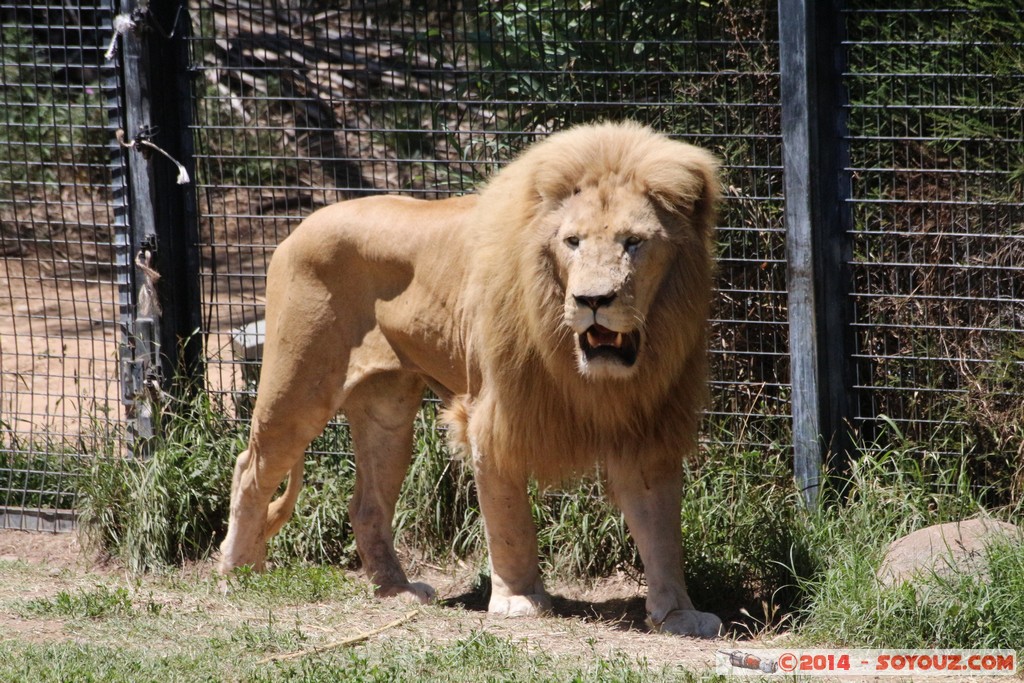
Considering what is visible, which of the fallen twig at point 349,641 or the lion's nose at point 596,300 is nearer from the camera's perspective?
the lion's nose at point 596,300

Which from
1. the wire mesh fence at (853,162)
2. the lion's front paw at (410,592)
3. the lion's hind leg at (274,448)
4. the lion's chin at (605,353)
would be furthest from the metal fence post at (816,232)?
the lion's hind leg at (274,448)

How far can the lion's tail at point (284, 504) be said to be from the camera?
6.21m

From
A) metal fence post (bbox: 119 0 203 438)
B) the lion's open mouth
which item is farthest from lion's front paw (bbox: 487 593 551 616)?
metal fence post (bbox: 119 0 203 438)

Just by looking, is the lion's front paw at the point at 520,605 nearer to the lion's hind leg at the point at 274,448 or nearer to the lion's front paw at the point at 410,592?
the lion's front paw at the point at 410,592

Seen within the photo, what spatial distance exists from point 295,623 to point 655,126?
115 inches

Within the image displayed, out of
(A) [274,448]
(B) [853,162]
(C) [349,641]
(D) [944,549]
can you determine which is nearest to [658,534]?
(D) [944,549]

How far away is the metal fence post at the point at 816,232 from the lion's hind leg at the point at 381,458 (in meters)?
1.78

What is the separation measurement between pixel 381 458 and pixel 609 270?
1994mm

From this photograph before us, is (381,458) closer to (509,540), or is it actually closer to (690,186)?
(509,540)

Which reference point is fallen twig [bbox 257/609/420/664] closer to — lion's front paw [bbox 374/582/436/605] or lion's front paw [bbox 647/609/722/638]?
lion's front paw [bbox 374/582/436/605]

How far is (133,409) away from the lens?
6.75 m

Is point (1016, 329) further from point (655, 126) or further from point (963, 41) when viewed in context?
point (655, 126)

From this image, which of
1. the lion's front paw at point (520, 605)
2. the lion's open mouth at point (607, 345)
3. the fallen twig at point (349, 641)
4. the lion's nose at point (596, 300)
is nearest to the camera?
the lion's nose at point (596, 300)

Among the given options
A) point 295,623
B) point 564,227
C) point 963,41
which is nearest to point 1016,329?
point 963,41
